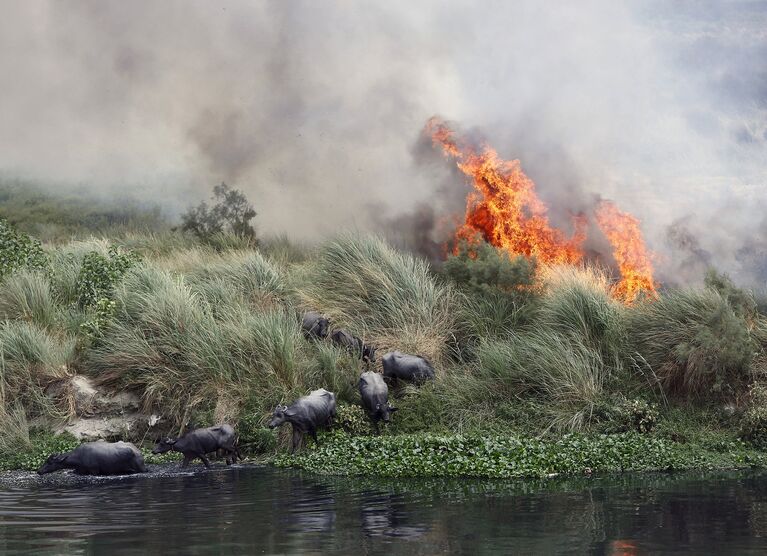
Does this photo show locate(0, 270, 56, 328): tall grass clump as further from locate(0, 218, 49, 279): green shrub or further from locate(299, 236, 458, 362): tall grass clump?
locate(299, 236, 458, 362): tall grass clump

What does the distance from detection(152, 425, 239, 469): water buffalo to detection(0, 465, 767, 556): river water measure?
675mm

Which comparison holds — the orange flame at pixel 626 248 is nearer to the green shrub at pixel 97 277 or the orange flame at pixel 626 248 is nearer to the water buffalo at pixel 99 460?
the green shrub at pixel 97 277

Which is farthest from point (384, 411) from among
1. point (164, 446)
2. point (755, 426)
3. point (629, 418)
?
point (755, 426)

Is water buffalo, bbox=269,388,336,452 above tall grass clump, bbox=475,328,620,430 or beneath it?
beneath

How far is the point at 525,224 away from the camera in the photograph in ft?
76.6

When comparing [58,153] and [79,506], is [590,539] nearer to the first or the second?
[79,506]

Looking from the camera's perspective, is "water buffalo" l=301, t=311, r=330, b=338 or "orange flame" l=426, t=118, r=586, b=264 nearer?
"water buffalo" l=301, t=311, r=330, b=338

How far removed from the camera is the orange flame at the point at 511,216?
76.1 feet

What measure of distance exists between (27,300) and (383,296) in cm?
687

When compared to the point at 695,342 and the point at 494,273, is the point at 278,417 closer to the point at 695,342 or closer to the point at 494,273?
the point at 494,273

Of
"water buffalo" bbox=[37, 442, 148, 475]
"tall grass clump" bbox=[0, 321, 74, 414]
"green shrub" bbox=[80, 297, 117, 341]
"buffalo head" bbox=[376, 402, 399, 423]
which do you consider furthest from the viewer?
"green shrub" bbox=[80, 297, 117, 341]

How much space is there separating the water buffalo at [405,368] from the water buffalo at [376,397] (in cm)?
111

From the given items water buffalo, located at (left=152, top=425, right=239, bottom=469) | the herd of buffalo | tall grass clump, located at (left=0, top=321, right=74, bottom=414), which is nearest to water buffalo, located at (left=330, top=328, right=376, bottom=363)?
the herd of buffalo

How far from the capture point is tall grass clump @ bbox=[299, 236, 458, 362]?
1902cm
